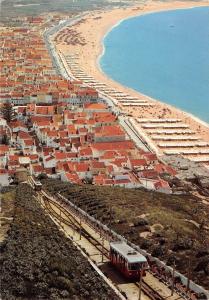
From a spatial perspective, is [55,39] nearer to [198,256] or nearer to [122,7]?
[122,7]

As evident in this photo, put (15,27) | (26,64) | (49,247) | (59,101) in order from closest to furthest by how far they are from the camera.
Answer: (49,247) → (59,101) → (26,64) → (15,27)

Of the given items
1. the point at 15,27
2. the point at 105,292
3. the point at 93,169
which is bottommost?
the point at 93,169

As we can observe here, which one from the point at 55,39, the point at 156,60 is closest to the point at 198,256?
the point at 156,60

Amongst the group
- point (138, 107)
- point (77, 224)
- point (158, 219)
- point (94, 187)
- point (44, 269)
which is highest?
point (44, 269)

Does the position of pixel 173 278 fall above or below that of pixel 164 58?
below

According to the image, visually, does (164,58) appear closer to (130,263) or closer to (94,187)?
(94,187)

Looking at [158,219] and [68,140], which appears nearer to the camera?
[158,219]

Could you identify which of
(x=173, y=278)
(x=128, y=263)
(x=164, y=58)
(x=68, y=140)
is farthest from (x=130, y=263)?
(x=164, y=58)

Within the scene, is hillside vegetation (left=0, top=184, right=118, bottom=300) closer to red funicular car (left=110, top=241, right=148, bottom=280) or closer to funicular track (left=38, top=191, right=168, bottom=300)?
red funicular car (left=110, top=241, right=148, bottom=280)
